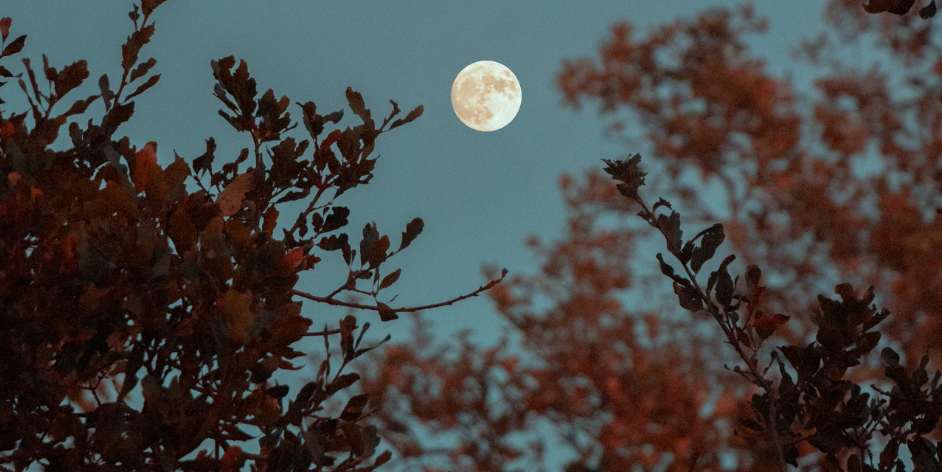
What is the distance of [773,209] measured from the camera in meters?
9.04

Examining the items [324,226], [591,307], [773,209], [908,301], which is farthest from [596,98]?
[324,226]

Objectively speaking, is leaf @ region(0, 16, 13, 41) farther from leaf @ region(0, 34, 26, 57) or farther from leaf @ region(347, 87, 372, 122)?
leaf @ region(347, 87, 372, 122)

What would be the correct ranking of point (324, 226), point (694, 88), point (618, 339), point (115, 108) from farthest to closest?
1. point (694, 88)
2. point (618, 339)
3. point (324, 226)
4. point (115, 108)

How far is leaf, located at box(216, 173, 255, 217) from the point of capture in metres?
1.55

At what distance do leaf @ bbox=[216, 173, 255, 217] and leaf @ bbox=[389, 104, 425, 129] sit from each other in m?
0.44

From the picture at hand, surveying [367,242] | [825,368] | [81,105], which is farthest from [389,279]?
[825,368]

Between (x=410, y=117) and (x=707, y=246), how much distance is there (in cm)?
75

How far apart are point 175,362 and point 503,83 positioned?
4.63 meters

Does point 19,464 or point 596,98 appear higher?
point 596,98

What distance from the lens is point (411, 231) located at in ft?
6.09

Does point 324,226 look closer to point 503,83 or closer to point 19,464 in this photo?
point 19,464

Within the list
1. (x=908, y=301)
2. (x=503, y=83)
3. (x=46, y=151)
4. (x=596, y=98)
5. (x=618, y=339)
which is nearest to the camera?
(x=46, y=151)

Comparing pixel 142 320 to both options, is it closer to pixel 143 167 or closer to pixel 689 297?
pixel 143 167

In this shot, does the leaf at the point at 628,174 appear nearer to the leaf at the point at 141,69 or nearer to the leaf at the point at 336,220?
the leaf at the point at 336,220
